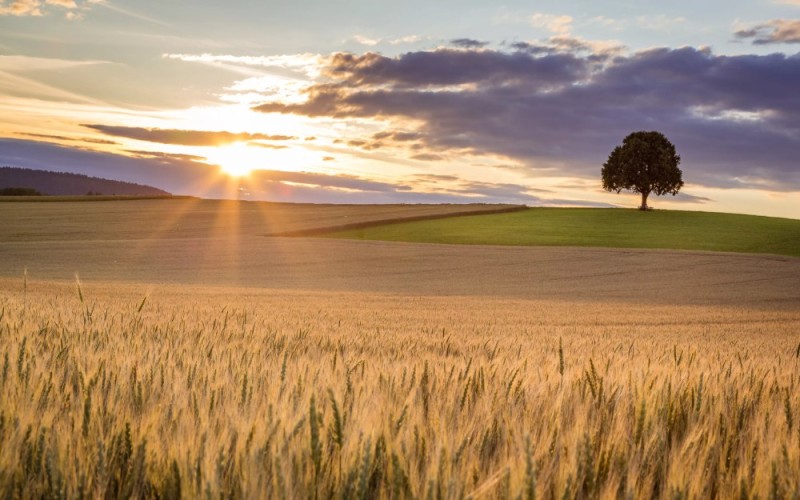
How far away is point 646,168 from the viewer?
77.6m

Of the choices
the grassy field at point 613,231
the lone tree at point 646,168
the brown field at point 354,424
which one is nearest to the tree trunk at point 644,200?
the lone tree at point 646,168

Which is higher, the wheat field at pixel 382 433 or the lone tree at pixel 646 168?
the lone tree at pixel 646 168

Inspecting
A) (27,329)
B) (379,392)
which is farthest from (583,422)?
(27,329)

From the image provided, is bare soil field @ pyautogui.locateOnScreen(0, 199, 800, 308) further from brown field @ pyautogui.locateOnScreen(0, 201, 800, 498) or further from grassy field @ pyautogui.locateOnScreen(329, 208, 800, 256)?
brown field @ pyautogui.locateOnScreen(0, 201, 800, 498)

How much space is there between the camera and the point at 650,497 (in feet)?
5.17

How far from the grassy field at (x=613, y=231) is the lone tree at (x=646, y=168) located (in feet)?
18.9

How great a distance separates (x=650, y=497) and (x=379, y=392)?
3.04 ft

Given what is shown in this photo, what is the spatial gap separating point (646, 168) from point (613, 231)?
23.0 metres

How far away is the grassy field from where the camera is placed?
51812 mm

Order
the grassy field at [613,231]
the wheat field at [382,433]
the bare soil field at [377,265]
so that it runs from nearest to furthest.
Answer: the wheat field at [382,433] → the bare soil field at [377,265] → the grassy field at [613,231]

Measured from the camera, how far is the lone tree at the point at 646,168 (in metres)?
77.2

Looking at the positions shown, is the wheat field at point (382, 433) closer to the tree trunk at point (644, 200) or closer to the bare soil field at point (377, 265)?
the bare soil field at point (377, 265)

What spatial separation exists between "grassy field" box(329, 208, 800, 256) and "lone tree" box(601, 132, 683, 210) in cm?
576

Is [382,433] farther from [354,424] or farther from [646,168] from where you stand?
[646,168]
